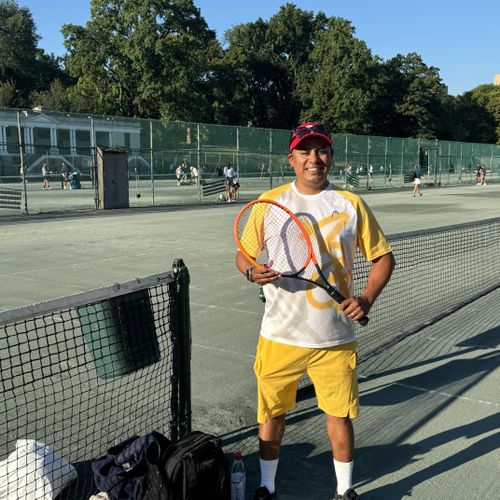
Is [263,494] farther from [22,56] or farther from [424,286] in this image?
→ [22,56]

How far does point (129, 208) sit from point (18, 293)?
14389 millimetres

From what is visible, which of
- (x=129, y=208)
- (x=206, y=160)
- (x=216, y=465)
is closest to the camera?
(x=216, y=465)

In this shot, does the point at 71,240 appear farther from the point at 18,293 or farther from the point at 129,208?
the point at 129,208

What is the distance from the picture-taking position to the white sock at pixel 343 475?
2.92 metres

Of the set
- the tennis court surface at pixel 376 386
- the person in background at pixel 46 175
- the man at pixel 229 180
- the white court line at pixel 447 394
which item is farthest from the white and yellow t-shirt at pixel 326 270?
the man at pixel 229 180

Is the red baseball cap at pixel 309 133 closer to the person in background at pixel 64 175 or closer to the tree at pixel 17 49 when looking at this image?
the person in background at pixel 64 175

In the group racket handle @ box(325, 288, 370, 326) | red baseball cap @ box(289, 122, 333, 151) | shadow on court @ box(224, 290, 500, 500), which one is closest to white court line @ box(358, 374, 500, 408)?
shadow on court @ box(224, 290, 500, 500)

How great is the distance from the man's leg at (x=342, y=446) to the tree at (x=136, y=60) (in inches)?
2146

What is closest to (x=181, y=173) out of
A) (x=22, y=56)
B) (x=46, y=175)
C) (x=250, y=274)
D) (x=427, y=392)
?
(x=46, y=175)

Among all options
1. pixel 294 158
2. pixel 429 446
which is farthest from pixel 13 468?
pixel 429 446

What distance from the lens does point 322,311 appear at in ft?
9.27

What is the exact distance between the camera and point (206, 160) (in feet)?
83.8

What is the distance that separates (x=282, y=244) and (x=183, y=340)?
0.94m

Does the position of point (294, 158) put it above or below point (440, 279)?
above
